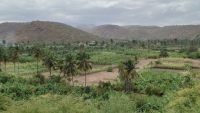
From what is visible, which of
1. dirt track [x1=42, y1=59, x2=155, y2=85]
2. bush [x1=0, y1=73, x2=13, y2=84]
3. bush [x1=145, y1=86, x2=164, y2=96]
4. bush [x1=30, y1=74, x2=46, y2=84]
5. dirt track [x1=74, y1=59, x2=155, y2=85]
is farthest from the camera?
dirt track [x1=74, y1=59, x2=155, y2=85]

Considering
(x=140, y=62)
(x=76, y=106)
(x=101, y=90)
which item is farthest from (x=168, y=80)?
(x=76, y=106)

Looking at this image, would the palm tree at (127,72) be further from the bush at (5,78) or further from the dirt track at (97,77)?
the bush at (5,78)

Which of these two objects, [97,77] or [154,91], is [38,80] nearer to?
[97,77]

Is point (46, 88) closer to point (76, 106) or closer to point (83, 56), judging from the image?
point (83, 56)

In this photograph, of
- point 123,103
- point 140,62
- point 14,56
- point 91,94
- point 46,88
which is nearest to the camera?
point 123,103

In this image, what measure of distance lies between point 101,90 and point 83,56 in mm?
20844

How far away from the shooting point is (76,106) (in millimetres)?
45438

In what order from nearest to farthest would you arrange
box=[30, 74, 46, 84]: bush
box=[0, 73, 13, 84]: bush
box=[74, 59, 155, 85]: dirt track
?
box=[30, 74, 46, 84]: bush
box=[0, 73, 13, 84]: bush
box=[74, 59, 155, 85]: dirt track

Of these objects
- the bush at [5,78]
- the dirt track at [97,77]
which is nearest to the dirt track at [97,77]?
the dirt track at [97,77]

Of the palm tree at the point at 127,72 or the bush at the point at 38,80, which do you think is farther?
the bush at the point at 38,80

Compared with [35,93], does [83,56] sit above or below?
above

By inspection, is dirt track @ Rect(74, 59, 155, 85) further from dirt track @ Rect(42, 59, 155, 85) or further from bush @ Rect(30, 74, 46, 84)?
bush @ Rect(30, 74, 46, 84)

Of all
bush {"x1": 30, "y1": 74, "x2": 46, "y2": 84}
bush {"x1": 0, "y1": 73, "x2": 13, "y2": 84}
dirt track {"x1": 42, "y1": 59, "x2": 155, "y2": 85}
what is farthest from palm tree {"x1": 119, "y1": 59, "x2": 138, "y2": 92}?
bush {"x1": 0, "y1": 73, "x2": 13, "y2": 84}

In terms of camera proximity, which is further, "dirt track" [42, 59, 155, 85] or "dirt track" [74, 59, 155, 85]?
"dirt track" [74, 59, 155, 85]
